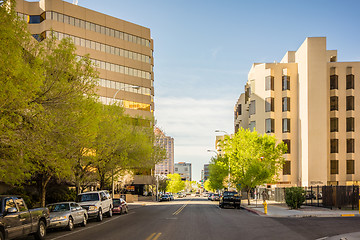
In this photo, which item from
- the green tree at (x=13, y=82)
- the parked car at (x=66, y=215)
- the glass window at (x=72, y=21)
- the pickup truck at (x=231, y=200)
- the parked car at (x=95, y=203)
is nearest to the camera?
the green tree at (x=13, y=82)

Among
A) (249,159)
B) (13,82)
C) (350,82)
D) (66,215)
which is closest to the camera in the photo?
(13,82)

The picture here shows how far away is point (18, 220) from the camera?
14945mm

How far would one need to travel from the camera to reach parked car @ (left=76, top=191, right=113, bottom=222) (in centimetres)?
2606

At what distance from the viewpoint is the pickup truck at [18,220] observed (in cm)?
1394

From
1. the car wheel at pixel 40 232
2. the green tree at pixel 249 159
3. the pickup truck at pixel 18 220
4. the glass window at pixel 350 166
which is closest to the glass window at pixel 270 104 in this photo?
the glass window at pixel 350 166

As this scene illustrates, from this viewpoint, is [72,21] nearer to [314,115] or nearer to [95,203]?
[314,115]

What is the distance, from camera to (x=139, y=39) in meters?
79.6

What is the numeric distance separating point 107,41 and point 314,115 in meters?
37.7

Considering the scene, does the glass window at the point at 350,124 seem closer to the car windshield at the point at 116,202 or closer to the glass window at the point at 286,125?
the glass window at the point at 286,125

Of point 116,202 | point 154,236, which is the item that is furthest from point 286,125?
point 154,236

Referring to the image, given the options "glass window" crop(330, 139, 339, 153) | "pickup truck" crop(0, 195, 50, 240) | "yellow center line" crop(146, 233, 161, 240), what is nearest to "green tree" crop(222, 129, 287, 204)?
"glass window" crop(330, 139, 339, 153)

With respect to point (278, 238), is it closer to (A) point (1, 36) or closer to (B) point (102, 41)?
(A) point (1, 36)

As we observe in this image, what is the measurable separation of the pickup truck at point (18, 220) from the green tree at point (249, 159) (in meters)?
32.2

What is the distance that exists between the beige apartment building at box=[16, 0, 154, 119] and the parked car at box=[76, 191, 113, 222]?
118ft
